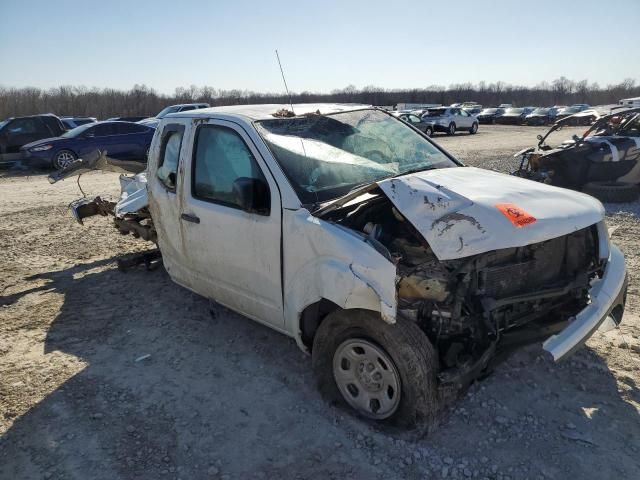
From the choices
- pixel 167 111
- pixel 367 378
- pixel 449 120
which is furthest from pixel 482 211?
pixel 449 120

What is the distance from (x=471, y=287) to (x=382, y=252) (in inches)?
25.2

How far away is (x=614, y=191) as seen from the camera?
8484 mm

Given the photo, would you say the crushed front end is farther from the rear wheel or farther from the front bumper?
the rear wheel

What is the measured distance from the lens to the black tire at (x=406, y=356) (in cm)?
267

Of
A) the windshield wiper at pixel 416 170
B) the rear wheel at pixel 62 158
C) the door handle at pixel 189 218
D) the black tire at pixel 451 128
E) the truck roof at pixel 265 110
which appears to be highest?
the truck roof at pixel 265 110

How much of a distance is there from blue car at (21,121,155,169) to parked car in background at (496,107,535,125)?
3296 cm

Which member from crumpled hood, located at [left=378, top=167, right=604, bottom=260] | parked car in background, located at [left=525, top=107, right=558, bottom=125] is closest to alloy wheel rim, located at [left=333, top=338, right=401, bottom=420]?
crumpled hood, located at [left=378, top=167, right=604, bottom=260]

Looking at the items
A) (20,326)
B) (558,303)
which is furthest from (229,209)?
(20,326)

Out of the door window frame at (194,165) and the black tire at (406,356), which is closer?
the black tire at (406,356)

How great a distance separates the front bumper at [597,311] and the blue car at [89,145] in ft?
47.8

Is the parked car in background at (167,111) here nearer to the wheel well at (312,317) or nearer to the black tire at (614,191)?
the black tire at (614,191)

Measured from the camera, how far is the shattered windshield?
130 inches

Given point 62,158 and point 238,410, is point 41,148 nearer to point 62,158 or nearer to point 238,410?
point 62,158

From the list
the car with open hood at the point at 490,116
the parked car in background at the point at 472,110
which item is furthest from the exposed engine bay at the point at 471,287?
the car with open hood at the point at 490,116
